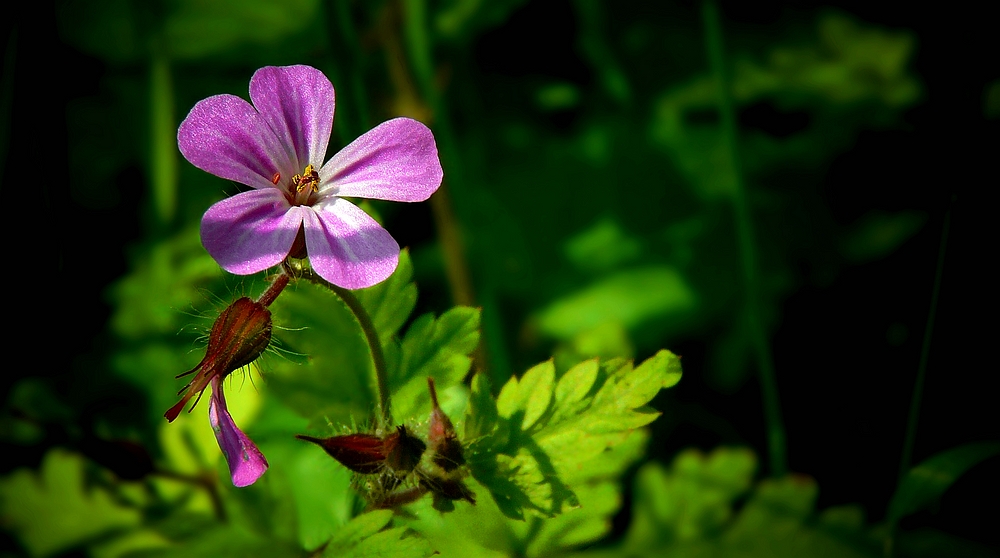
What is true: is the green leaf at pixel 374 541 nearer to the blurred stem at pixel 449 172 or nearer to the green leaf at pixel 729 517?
the green leaf at pixel 729 517

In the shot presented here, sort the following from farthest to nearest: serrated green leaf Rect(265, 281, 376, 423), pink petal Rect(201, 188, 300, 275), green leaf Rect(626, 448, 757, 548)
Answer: green leaf Rect(626, 448, 757, 548) < serrated green leaf Rect(265, 281, 376, 423) < pink petal Rect(201, 188, 300, 275)

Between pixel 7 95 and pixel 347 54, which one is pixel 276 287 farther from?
pixel 7 95

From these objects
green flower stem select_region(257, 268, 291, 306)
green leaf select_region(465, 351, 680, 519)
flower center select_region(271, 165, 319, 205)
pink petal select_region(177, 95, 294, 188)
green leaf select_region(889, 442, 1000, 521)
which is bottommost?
green leaf select_region(889, 442, 1000, 521)

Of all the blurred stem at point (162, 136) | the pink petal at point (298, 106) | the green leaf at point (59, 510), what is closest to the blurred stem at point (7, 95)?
the blurred stem at point (162, 136)

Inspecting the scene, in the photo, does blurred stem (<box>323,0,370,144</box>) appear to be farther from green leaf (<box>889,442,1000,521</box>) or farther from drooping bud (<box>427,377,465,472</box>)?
green leaf (<box>889,442,1000,521</box>)

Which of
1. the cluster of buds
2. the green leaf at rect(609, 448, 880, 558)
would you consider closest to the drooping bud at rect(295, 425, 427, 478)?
the cluster of buds

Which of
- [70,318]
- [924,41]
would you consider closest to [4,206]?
[70,318]

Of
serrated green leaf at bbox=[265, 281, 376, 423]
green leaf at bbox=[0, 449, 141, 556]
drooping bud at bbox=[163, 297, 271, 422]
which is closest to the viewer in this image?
drooping bud at bbox=[163, 297, 271, 422]

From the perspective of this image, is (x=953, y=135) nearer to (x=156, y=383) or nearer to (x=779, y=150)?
(x=779, y=150)
